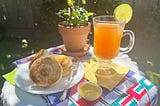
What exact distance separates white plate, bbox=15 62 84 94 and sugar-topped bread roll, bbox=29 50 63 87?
0.9 inches

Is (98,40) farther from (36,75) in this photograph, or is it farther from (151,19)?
(151,19)

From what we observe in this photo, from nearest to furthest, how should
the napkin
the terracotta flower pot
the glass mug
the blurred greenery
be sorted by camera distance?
the napkin < the glass mug < the terracotta flower pot < the blurred greenery

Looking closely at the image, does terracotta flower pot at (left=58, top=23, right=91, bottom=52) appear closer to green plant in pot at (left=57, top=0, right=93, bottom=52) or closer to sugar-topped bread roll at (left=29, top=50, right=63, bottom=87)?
green plant in pot at (left=57, top=0, right=93, bottom=52)

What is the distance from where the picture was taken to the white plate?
1.08 m

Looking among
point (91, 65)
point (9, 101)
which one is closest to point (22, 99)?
point (9, 101)

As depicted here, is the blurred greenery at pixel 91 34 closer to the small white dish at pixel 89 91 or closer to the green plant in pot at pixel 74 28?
the green plant in pot at pixel 74 28

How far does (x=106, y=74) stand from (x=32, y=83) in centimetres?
37

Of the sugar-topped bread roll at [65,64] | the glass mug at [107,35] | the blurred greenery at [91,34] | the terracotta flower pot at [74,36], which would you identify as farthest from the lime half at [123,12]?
the blurred greenery at [91,34]

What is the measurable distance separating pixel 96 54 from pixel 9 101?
0.56 meters

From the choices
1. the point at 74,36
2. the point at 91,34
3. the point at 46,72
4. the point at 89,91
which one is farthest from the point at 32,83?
the point at 91,34

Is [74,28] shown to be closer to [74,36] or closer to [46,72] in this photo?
[74,36]

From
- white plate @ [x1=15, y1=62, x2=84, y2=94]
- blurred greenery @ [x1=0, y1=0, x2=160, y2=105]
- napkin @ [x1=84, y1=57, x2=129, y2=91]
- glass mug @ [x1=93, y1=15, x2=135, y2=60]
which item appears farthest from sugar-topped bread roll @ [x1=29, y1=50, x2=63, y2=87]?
blurred greenery @ [x1=0, y1=0, x2=160, y2=105]

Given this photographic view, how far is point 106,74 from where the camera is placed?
123 cm

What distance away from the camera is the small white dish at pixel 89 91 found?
1042mm
